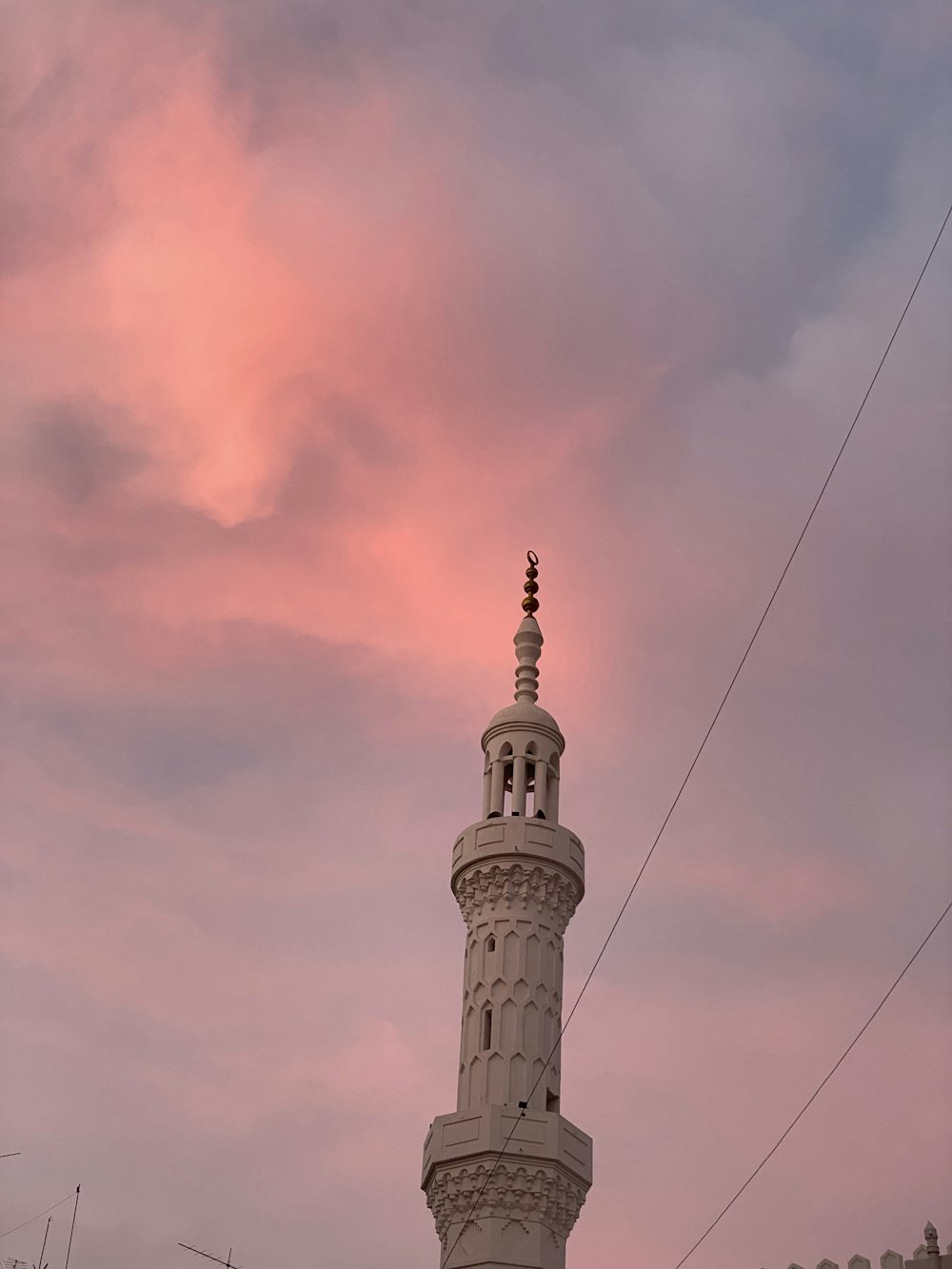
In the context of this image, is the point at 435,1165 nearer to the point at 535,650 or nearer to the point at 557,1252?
the point at 557,1252

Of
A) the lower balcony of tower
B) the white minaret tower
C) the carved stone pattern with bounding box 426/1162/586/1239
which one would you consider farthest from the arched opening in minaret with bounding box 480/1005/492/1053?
the carved stone pattern with bounding box 426/1162/586/1239

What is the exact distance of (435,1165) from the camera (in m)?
24.2

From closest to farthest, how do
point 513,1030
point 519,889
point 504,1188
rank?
point 504,1188, point 513,1030, point 519,889

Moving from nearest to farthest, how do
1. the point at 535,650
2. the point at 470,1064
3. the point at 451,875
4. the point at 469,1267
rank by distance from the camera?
the point at 469,1267, the point at 470,1064, the point at 451,875, the point at 535,650

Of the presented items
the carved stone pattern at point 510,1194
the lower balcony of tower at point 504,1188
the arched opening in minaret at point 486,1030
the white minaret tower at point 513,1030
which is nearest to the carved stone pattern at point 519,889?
the white minaret tower at point 513,1030

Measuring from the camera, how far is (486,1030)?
25.0 meters

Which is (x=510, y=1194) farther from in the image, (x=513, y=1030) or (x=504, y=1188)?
(x=513, y=1030)

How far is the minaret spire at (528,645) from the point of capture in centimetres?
2861

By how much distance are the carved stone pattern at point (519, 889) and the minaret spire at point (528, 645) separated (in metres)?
3.40

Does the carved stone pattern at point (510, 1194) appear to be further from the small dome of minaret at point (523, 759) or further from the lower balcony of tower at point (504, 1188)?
the small dome of minaret at point (523, 759)

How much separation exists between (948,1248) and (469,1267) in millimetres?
6622

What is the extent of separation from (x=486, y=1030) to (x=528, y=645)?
269 inches

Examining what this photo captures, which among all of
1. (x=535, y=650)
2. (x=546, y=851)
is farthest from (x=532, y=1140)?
(x=535, y=650)

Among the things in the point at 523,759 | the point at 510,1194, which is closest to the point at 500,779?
the point at 523,759
